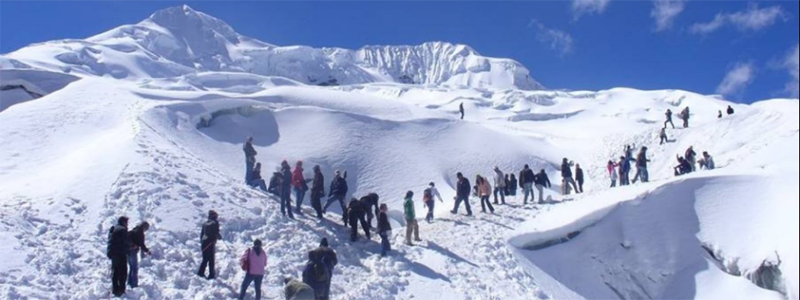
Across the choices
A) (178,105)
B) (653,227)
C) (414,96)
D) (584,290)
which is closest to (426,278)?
(584,290)

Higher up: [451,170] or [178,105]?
[178,105]

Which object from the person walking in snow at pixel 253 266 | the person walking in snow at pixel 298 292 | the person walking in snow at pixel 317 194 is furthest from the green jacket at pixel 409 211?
the person walking in snow at pixel 298 292

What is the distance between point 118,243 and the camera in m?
14.0

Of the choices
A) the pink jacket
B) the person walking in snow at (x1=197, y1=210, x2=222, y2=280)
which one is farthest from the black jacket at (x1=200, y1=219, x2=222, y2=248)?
the pink jacket

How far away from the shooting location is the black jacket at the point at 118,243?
14.0m

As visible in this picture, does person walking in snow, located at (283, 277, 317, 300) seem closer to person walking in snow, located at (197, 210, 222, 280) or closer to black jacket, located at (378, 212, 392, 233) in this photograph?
person walking in snow, located at (197, 210, 222, 280)

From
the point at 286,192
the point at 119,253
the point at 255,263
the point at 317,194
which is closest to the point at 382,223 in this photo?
the point at 317,194

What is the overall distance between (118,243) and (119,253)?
0.20 m

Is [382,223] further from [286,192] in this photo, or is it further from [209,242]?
[209,242]

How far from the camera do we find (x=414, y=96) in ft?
390

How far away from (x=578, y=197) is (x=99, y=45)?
165795 millimetres

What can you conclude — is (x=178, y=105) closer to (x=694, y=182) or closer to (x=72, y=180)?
(x=72, y=180)

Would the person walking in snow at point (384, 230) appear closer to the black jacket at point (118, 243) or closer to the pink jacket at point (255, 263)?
the pink jacket at point (255, 263)

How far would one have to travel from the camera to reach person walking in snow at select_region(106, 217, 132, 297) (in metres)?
14.0
